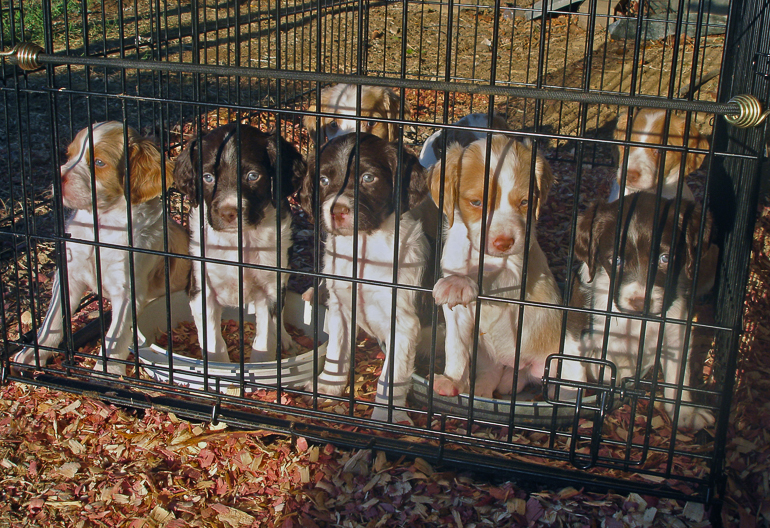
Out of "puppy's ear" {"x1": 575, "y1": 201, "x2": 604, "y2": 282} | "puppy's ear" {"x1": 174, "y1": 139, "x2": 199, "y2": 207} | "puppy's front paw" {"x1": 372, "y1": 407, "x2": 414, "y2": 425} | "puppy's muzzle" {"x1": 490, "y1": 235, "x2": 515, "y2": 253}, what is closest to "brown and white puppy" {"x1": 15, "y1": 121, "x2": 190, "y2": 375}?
"puppy's ear" {"x1": 174, "y1": 139, "x2": 199, "y2": 207}

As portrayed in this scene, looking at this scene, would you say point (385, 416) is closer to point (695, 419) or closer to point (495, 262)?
point (495, 262)

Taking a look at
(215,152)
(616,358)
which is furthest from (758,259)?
(215,152)

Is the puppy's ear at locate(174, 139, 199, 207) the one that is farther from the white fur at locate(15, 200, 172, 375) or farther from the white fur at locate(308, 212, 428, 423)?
the white fur at locate(308, 212, 428, 423)

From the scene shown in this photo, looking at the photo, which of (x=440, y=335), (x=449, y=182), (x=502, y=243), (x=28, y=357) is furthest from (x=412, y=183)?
(x=28, y=357)

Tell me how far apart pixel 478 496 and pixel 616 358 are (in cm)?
96

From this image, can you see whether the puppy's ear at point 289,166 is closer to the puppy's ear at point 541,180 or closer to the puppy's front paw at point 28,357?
the puppy's ear at point 541,180

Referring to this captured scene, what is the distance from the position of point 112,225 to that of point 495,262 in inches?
70.4

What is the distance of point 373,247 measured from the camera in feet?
9.76

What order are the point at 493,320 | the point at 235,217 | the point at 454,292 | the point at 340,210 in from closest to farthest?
the point at 454,292, the point at 340,210, the point at 235,217, the point at 493,320

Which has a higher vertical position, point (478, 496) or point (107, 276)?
point (107, 276)

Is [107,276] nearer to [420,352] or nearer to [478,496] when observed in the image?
[420,352]

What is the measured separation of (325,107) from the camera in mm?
4191

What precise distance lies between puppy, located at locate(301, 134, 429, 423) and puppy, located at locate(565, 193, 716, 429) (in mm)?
734

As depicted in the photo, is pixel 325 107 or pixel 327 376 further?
pixel 325 107
